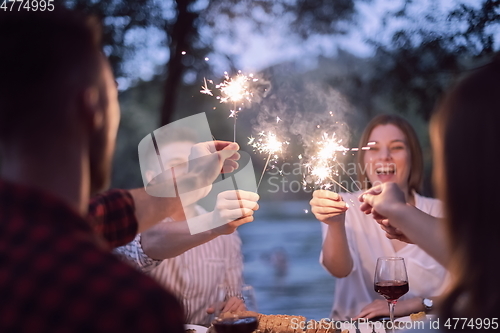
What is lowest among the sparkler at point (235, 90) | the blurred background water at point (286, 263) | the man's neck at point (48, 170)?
the blurred background water at point (286, 263)

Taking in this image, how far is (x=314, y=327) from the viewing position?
6.78ft

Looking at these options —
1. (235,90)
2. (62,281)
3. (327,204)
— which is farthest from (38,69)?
(327,204)

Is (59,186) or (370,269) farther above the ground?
(59,186)

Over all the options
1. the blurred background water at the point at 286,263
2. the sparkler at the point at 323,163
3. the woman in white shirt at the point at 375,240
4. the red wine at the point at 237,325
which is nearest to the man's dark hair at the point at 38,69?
the red wine at the point at 237,325

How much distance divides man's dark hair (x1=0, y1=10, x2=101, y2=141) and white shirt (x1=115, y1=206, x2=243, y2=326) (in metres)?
2.18

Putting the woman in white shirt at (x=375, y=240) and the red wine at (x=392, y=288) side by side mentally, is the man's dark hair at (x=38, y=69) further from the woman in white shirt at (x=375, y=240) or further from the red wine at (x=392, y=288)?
the woman in white shirt at (x=375, y=240)

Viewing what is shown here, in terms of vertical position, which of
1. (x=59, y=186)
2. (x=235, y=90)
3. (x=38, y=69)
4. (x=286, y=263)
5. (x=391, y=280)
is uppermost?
(x=235, y=90)

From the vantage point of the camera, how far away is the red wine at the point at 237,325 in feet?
5.71

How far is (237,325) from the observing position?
1740 millimetres

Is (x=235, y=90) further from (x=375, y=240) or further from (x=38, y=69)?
(x=375, y=240)

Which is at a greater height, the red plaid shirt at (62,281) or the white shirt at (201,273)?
the red plaid shirt at (62,281)

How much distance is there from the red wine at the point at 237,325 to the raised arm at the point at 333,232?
0.92 m

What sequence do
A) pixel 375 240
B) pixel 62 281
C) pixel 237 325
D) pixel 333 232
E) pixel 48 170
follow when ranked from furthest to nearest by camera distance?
pixel 375 240
pixel 333 232
pixel 237 325
pixel 48 170
pixel 62 281

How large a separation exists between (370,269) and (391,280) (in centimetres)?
118
